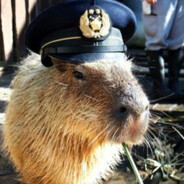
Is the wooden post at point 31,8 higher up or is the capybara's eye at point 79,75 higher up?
the capybara's eye at point 79,75

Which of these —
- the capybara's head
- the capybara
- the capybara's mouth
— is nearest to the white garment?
the capybara

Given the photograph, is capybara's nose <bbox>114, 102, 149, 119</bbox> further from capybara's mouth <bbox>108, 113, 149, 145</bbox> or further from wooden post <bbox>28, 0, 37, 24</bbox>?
wooden post <bbox>28, 0, 37, 24</bbox>

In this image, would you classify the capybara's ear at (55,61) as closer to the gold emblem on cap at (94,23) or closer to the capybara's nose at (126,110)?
the gold emblem on cap at (94,23)

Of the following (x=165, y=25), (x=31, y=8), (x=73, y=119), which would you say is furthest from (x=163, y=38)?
(x=73, y=119)

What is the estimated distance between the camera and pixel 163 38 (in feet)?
16.0

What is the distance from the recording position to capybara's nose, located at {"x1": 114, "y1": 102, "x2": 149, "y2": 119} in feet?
7.25

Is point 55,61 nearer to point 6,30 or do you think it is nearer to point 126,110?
point 126,110

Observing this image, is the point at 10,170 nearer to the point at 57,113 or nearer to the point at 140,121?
the point at 57,113

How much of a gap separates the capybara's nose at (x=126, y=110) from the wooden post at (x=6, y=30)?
3902mm

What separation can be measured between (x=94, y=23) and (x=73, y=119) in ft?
1.68

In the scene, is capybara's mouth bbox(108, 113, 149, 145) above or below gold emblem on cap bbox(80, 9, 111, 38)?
below

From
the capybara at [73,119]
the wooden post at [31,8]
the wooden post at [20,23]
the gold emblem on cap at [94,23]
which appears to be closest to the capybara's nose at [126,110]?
the capybara at [73,119]

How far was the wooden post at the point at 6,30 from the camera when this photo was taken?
586 centimetres

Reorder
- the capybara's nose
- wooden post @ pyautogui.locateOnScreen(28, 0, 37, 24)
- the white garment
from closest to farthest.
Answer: the capybara's nose → the white garment → wooden post @ pyautogui.locateOnScreen(28, 0, 37, 24)
